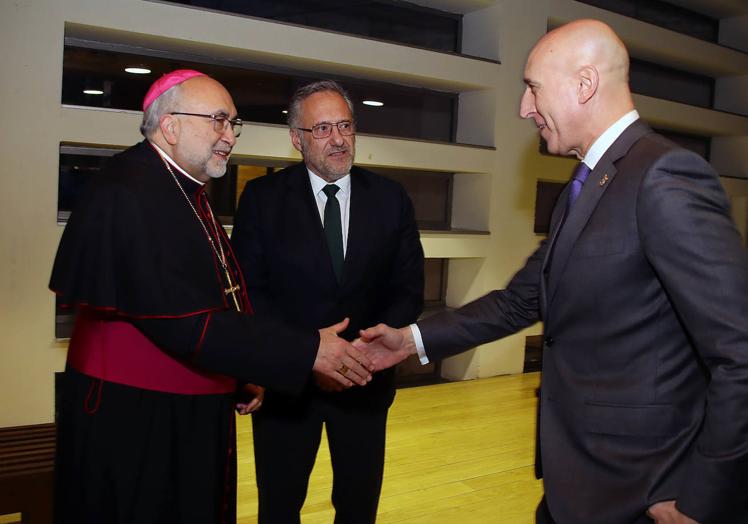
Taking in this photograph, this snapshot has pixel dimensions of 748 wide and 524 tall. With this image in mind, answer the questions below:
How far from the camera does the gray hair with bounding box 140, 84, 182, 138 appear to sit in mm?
2111

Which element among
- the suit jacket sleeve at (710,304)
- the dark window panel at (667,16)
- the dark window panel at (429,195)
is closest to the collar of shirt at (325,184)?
the suit jacket sleeve at (710,304)

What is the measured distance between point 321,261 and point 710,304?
4.50 feet

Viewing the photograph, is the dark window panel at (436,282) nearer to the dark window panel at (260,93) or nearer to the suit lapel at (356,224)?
the dark window panel at (260,93)

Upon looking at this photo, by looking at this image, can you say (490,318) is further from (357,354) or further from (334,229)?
(334,229)

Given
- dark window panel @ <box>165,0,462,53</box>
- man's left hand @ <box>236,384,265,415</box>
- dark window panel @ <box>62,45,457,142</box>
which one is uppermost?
dark window panel @ <box>165,0,462,53</box>

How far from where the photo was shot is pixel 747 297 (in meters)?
1.32

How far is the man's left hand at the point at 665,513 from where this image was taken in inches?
55.8

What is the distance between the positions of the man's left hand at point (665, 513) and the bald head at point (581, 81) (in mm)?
780

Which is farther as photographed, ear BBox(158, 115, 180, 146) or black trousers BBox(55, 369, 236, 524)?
ear BBox(158, 115, 180, 146)

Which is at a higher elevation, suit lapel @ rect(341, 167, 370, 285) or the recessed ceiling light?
the recessed ceiling light

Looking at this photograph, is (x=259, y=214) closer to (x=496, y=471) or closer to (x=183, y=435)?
(x=183, y=435)

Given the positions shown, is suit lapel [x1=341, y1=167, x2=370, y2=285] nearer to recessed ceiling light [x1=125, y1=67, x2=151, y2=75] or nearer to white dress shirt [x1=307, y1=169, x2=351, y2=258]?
white dress shirt [x1=307, y1=169, x2=351, y2=258]

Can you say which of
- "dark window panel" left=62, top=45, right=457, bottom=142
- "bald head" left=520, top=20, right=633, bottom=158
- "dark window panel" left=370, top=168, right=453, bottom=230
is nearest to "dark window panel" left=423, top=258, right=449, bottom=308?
"dark window panel" left=370, top=168, right=453, bottom=230

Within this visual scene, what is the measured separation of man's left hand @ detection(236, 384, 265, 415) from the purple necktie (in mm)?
1185
